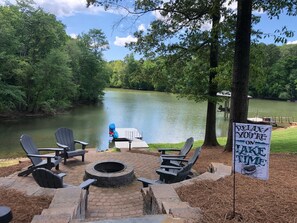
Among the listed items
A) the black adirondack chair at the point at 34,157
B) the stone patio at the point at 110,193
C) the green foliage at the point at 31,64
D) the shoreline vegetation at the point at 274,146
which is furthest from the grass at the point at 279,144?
the green foliage at the point at 31,64

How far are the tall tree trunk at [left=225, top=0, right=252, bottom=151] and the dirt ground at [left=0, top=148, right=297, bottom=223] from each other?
2874 millimetres

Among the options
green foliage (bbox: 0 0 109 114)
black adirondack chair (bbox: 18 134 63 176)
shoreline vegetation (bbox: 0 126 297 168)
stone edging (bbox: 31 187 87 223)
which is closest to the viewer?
stone edging (bbox: 31 187 87 223)

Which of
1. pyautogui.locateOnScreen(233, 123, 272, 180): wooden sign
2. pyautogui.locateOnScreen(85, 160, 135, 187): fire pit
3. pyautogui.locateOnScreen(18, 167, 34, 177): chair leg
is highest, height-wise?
pyautogui.locateOnScreen(233, 123, 272, 180): wooden sign

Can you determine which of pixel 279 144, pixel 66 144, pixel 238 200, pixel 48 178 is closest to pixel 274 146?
pixel 279 144

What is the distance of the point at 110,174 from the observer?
542 cm

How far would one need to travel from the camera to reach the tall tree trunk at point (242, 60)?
669 centimetres

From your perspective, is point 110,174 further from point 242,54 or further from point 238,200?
point 242,54

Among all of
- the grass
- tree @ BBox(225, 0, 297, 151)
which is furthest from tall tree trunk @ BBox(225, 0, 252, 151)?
the grass

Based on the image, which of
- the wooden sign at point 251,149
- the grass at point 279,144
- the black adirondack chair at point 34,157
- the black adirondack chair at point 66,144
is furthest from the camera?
the grass at point 279,144

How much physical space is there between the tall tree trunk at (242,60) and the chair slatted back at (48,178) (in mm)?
4710

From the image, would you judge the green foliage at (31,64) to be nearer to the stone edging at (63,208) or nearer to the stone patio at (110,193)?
the stone patio at (110,193)

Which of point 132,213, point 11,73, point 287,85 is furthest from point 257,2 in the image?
point 287,85

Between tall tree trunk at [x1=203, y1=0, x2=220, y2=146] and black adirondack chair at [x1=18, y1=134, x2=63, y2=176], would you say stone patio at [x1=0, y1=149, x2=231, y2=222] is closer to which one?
black adirondack chair at [x1=18, y1=134, x2=63, y2=176]

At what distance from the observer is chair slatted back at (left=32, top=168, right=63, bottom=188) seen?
4.14 metres
